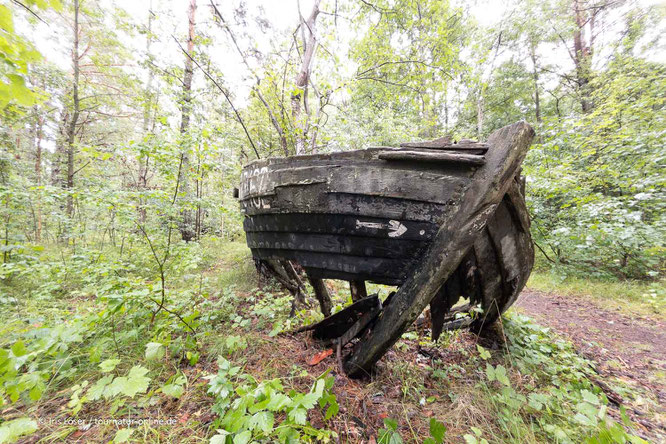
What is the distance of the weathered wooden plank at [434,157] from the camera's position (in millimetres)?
1221

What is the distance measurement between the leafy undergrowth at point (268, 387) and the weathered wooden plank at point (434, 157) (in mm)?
1192

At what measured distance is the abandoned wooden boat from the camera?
1234mm

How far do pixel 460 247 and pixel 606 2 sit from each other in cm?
1334

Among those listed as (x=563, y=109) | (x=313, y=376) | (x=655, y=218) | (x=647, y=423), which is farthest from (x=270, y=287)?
(x=563, y=109)

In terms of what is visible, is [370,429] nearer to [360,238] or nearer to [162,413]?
[360,238]

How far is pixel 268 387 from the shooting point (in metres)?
1.16

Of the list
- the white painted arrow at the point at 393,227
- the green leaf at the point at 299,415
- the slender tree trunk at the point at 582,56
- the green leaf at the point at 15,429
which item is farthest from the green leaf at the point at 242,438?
the slender tree trunk at the point at 582,56

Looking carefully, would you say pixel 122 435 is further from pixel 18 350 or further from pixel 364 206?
pixel 364 206

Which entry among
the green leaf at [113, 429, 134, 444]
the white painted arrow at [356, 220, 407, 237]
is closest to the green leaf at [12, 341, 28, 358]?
the green leaf at [113, 429, 134, 444]

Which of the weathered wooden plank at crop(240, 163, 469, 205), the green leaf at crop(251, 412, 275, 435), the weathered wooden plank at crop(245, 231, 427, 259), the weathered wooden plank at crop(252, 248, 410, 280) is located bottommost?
the green leaf at crop(251, 412, 275, 435)

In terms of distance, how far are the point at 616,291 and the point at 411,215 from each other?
601cm

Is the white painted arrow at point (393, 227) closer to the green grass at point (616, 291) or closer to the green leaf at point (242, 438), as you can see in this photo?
the green leaf at point (242, 438)

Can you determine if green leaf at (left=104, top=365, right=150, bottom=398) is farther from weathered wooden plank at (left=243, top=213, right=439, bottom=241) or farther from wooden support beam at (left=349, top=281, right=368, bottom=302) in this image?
wooden support beam at (left=349, top=281, right=368, bottom=302)

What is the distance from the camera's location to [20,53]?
1.15 m
